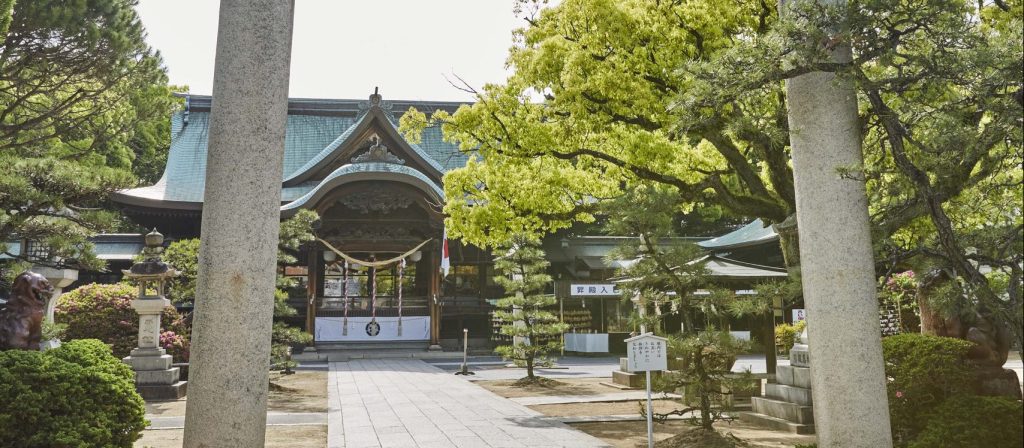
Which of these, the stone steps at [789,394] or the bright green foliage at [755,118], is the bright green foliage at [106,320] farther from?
the stone steps at [789,394]

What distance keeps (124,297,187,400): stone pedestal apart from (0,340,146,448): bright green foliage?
288 inches

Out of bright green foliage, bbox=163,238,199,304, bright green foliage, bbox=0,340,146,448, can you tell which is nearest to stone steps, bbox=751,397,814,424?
bright green foliage, bbox=0,340,146,448

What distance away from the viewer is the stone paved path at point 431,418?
7.42m

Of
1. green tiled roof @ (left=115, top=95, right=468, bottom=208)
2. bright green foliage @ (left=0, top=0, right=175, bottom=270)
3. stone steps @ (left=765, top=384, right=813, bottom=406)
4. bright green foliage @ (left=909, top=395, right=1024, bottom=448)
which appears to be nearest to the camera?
bright green foliage @ (left=909, top=395, right=1024, bottom=448)

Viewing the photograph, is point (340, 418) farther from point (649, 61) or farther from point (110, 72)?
point (649, 61)

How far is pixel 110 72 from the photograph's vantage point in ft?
27.9

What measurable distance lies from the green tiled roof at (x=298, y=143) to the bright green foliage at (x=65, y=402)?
16.9m

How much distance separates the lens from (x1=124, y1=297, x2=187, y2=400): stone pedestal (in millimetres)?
12039

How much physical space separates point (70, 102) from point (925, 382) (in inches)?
394

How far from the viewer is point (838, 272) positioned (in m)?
3.83

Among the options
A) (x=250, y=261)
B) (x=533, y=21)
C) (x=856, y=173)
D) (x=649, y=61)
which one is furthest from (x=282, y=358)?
(x=856, y=173)

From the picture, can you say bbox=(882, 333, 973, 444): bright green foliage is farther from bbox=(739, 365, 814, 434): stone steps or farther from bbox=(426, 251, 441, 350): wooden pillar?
bbox=(426, 251, 441, 350): wooden pillar

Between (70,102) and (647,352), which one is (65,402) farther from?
(647,352)

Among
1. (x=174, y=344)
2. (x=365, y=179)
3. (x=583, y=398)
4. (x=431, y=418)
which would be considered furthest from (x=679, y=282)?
(x=365, y=179)
